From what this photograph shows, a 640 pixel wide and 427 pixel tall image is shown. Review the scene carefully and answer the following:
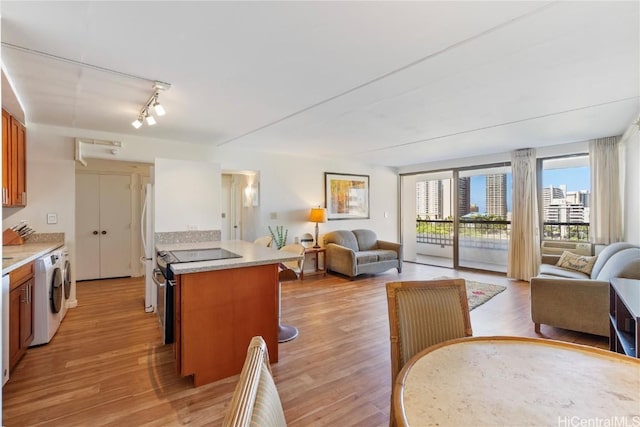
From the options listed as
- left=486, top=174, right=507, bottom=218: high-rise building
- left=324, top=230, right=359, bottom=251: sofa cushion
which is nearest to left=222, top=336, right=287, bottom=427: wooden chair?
left=324, top=230, right=359, bottom=251: sofa cushion

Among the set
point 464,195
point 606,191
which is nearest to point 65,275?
point 464,195

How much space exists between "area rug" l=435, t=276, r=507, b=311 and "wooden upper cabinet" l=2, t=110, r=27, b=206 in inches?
205

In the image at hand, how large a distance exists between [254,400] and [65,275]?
4058 millimetres

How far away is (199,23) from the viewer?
68.2 inches

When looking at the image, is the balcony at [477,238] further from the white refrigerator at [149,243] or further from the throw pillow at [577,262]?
the white refrigerator at [149,243]

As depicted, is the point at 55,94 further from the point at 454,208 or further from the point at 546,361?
the point at 454,208

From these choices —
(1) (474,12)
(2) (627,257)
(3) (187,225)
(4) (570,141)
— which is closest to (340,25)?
(1) (474,12)

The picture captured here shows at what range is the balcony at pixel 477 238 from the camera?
527cm

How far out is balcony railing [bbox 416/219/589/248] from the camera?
5.16m

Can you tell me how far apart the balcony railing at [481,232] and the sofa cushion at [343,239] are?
2244mm

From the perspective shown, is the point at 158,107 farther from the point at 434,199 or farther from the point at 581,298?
the point at 434,199

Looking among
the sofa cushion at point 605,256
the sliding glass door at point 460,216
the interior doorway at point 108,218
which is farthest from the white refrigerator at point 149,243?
the sliding glass door at point 460,216

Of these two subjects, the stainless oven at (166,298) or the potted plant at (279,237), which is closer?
the stainless oven at (166,298)

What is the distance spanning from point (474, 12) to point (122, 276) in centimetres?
649
